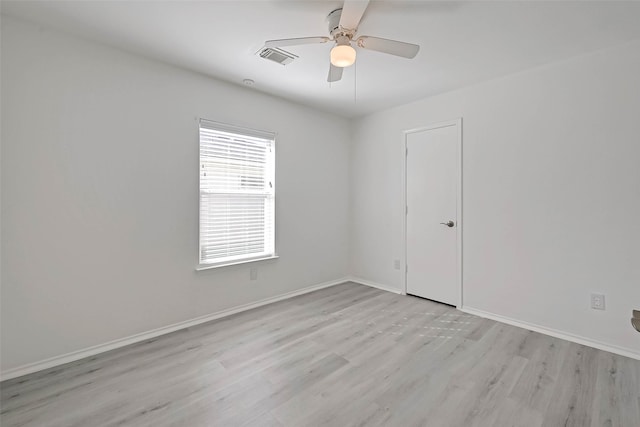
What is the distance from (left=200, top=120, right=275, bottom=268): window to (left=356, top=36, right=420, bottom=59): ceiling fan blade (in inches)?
68.7

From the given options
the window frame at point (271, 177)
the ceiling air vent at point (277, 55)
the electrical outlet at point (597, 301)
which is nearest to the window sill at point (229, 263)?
the window frame at point (271, 177)

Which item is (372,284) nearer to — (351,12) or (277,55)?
(277,55)

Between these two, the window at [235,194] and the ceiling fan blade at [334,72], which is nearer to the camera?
the ceiling fan blade at [334,72]

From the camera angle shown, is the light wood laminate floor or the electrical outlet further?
the electrical outlet

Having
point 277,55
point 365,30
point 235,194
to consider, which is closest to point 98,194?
point 235,194

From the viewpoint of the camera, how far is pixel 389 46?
1.88 metres

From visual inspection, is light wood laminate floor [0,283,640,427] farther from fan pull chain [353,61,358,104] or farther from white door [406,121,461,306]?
fan pull chain [353,61,358,104]

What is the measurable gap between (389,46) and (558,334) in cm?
289

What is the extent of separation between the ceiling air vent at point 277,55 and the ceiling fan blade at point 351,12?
0.76 metres

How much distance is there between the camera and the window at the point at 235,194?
2.94 meters

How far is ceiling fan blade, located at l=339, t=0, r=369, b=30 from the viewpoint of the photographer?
162 cm

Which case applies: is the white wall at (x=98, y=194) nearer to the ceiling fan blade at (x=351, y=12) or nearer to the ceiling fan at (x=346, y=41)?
the ceiling fan at (x=346, y=41)

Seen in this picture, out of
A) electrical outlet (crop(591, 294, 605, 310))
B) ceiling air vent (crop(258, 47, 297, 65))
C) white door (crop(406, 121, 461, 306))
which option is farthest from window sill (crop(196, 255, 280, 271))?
electrical outlet (crop(591, 294, 605, 310))

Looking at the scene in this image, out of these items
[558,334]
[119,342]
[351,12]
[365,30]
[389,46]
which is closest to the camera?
[351,12]
